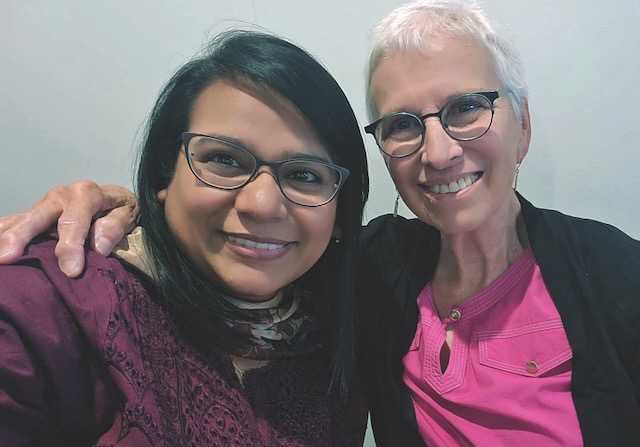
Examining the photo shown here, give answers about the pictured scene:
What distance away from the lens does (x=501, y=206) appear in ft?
3.62

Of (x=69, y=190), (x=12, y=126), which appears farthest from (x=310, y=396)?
(x=12, y=126)

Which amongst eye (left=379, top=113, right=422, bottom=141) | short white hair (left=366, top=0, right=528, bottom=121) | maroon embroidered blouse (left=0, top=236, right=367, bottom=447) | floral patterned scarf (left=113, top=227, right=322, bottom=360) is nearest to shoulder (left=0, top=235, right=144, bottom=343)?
maroon embroidered blouse (left=0, top=236, right=367, bottom=447)

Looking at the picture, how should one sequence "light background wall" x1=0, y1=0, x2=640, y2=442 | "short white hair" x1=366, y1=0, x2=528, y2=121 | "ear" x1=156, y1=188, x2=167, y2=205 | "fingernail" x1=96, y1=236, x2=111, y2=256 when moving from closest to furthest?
"fingernail" x1=96, y1=236, x2=111, y2=256
"ear" x1=156, y1=188, x2=167, y2=205
"short white hair" x1=366, y1=0, x2=528, y2=121
"light background wall" x1=0, y1=0, x2=640, y2=442

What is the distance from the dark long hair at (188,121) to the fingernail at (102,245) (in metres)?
0.08

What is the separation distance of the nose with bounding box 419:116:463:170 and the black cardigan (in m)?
0.30

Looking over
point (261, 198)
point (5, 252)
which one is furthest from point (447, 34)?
point (5, 252)

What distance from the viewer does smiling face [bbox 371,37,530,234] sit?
975mm

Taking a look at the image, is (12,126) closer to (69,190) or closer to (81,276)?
(69,190)

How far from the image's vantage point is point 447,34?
39.0 inches

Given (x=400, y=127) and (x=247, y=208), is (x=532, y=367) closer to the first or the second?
(x=400, y=127)

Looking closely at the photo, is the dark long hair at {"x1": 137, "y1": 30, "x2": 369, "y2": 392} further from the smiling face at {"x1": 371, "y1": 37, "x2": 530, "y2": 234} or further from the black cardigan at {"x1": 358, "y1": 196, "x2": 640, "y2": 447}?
the black cardigan at {"x1": 358, "y1": 196, "x2": 640, "y2": 447}

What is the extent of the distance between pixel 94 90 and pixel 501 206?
1.27m

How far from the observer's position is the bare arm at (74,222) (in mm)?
703

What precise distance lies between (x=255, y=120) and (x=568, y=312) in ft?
2.57
